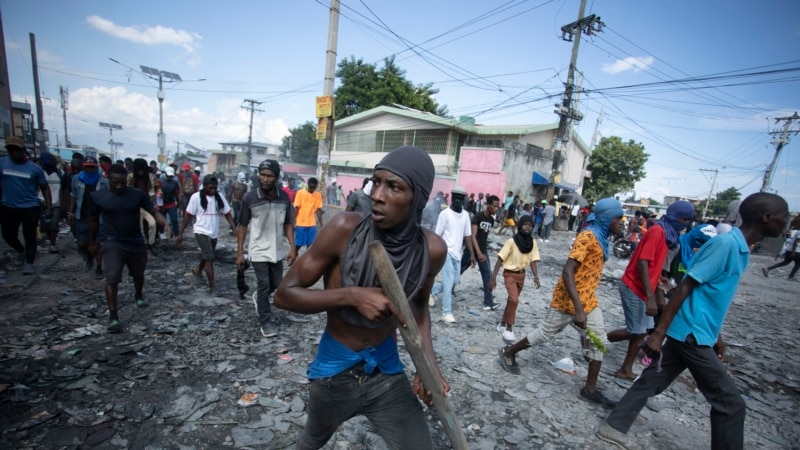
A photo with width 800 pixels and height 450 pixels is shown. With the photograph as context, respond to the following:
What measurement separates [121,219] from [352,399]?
13.3ft

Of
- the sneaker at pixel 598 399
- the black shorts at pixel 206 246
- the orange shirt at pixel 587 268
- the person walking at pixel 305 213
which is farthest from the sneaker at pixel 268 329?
the sneaker at pixel 598 399

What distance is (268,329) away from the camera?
4.43m

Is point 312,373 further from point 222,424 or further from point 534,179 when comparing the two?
point 534,179

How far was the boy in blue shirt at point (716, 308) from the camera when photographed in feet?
8.02

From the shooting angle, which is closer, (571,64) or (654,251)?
(654,251)

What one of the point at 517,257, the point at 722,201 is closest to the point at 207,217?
the point at 517,257

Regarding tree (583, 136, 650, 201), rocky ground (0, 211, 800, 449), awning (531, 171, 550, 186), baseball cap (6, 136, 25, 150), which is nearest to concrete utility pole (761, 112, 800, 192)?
tree (583, 136, 650, 201)

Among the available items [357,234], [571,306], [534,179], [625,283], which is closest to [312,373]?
[357,234]

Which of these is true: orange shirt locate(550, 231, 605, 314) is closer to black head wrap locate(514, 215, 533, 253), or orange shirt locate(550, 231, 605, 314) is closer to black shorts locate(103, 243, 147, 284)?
black head wrap locate(514, 215, 533, 253)

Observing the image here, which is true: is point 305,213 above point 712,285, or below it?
below

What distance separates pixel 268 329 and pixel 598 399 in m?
3.84

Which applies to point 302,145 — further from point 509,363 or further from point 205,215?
point 509,363

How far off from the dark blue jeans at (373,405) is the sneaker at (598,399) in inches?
109

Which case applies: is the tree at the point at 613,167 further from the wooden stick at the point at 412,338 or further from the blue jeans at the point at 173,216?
the wooden stick at the point at 412,338
